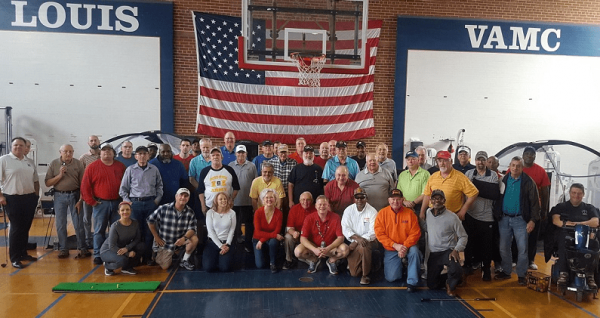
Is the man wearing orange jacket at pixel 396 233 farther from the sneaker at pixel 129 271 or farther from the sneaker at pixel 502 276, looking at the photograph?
the sneaker at pixel 129 271

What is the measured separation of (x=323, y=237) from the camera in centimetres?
623

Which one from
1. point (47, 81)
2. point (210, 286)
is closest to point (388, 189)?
point (210, 286)

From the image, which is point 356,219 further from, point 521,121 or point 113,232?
point 521,121

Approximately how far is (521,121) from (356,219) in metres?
7.83

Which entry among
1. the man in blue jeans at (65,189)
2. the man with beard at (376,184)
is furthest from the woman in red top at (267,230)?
the man in blue jeans at (65,189)

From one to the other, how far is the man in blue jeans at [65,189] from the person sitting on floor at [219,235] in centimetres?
234

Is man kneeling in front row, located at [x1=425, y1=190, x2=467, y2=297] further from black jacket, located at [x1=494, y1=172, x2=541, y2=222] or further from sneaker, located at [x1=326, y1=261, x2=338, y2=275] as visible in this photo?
sneaker, located at [x1=326, y1=261, x2=338, y2=275]

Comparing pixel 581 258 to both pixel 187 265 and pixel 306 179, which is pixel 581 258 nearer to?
pixel 306 179

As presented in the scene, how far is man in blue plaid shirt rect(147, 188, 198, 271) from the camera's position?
6.23 meters

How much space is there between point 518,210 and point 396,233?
1.81m

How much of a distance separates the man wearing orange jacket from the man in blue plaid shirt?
2.91m

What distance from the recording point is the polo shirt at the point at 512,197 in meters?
5.90

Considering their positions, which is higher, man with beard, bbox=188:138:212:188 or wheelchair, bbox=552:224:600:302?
man with beard, bbox=188:138:212:188

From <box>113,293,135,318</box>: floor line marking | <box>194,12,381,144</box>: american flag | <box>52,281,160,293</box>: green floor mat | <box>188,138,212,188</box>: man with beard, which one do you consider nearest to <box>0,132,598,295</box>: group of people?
<box>188,138,212,188</box>: man with beard
